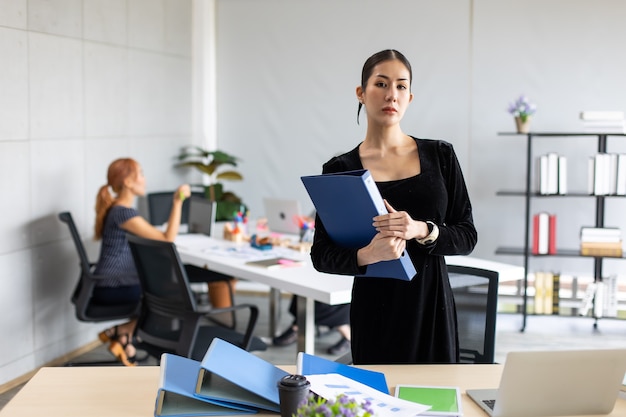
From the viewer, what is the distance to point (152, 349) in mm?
4211

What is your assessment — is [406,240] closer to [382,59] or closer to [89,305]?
[382,59]

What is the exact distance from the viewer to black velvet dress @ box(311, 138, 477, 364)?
253 cm

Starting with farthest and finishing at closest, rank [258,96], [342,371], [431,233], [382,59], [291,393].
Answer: [258,96] → [382,59] → [431,233] → [342,371] → [291,393]

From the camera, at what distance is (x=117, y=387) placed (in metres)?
2.33

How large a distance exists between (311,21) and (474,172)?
2010mm

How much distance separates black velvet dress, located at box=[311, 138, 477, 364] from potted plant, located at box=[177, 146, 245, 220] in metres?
4.51

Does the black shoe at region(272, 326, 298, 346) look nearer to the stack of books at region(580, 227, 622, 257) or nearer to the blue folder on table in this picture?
the stack of books at region(580, 227, 622, 257)

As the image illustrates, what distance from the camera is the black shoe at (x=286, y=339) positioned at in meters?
5.96

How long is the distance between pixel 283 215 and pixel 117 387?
3.54 metres

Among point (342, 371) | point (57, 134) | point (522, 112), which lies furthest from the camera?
point (522, 112)

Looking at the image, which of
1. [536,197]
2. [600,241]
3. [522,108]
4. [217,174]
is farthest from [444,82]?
[217,174]

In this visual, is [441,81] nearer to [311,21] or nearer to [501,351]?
[311,21]

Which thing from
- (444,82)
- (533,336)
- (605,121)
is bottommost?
(533,336)

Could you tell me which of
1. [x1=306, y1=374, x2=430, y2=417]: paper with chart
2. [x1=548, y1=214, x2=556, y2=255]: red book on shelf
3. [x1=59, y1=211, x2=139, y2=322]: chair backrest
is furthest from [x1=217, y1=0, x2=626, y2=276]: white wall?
[x1=306, y1=374, x2=430, y2=417]: paper with chart
